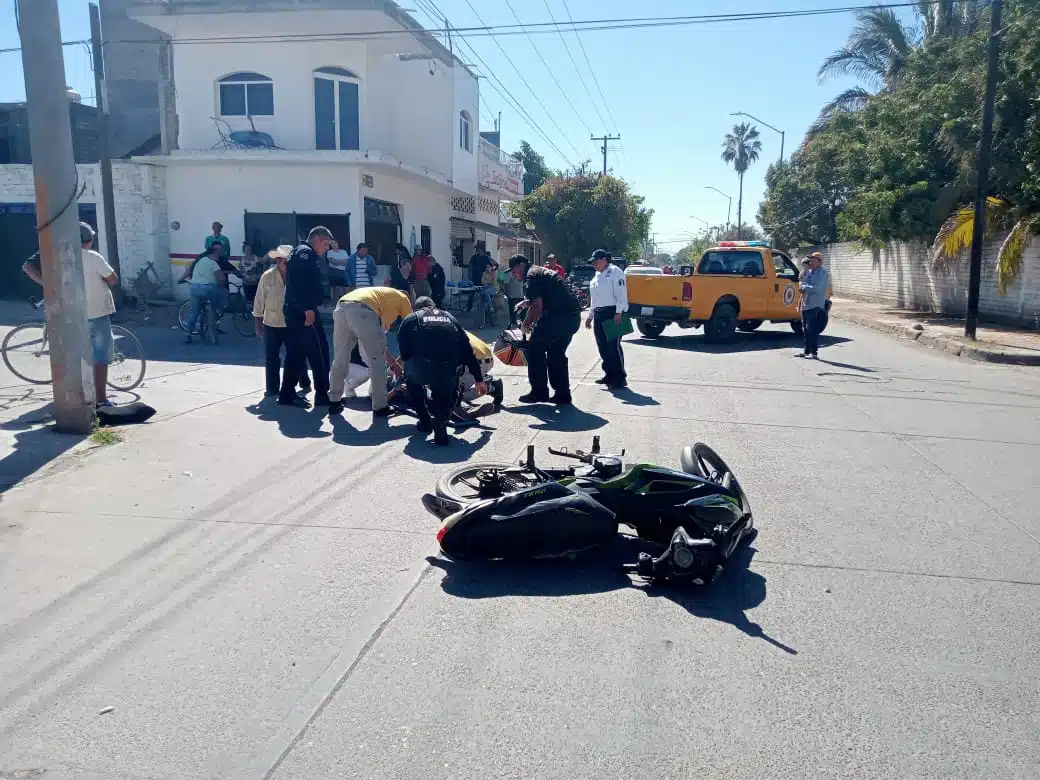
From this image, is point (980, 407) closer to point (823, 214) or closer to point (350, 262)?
point (350, 262)

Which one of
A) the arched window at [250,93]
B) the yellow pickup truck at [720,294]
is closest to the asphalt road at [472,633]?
the yellow pickup truck at [720,294]

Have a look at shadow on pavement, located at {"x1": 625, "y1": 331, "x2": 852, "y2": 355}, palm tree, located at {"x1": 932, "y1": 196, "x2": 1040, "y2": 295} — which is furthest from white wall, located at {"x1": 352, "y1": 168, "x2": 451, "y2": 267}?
palm tree, located at {"x1": 932, "y1": 196, "x2": 1040, "y2": 295}

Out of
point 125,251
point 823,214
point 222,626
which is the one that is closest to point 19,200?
point 125,251

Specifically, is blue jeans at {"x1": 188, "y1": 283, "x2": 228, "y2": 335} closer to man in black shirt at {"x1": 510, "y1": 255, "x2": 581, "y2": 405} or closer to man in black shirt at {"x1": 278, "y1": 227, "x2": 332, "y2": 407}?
man in black shirt at {"x1": 278, "y1": 227, "x2": 332, "y2": 407}

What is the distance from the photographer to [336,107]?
68.6 feet

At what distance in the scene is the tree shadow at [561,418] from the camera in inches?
335

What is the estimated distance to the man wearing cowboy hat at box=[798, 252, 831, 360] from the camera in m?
14.2

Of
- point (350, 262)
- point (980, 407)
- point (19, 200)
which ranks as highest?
point (19, 200)

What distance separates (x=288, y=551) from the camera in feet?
16.3

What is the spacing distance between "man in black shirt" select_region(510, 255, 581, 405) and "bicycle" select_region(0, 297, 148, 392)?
4402 mm

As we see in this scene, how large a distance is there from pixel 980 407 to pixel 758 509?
20.2 feet

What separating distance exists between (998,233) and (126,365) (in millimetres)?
20096

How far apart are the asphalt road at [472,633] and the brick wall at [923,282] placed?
14232 millimetres

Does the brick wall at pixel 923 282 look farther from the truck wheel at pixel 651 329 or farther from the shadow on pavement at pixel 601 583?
the shadow on pavement at pixel 601 583
